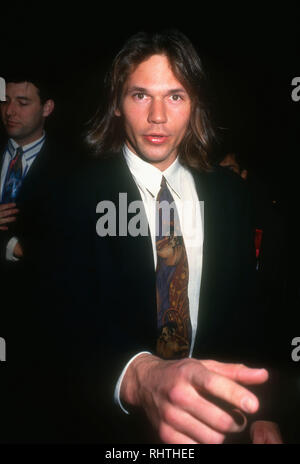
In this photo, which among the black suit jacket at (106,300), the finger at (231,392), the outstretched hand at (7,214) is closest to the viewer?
the finger at (231,392)

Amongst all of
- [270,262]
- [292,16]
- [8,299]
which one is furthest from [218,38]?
[8,299]

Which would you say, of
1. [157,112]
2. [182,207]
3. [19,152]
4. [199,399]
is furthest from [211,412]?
[19,152]

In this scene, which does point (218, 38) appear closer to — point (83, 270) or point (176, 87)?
point (176, 87)

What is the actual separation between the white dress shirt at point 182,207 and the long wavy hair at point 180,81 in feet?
0.19

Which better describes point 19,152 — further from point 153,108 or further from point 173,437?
point 173,437

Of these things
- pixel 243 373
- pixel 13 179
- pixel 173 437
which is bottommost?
pixel 173 437

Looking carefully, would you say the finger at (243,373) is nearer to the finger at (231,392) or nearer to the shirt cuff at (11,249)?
the finger at (231,392)

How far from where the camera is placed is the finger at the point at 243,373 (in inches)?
22.9

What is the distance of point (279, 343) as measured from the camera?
100 centimetres

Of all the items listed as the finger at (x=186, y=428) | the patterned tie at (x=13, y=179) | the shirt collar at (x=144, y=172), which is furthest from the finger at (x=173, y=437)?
the patterned tie at (x=13, y=179)

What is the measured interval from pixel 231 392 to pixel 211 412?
79mm

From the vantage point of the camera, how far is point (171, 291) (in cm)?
91

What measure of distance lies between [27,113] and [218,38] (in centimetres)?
60

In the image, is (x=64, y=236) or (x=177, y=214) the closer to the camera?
(x=64, y=236)
